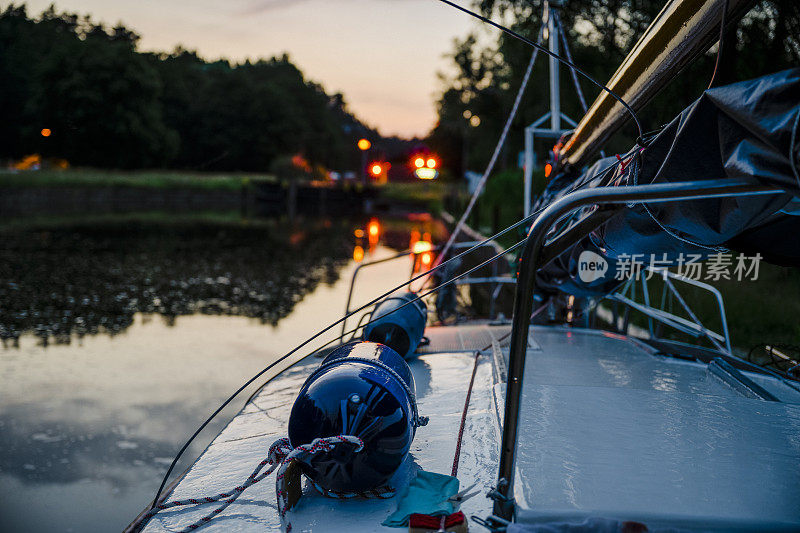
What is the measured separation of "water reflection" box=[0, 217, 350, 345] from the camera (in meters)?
11.9

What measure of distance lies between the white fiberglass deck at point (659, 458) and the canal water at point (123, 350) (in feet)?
13.5

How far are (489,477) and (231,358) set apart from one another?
7.06 meters

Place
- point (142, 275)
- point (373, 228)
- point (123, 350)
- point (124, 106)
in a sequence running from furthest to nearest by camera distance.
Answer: point (124, 106) → point (373, 228) → point (142, 275) → point (123, 350)

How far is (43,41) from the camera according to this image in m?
60.6

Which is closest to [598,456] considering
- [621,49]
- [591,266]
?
[591,266]

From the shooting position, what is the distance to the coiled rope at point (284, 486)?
267 cm

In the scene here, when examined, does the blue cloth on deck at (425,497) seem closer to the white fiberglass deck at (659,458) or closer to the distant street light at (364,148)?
the white fiberglass deck at (659,458)

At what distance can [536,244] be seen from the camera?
2100 mm

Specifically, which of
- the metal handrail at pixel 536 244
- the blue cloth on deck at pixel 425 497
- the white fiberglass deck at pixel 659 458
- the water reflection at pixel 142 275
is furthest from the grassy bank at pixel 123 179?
the metal handrail at pixel 536 244

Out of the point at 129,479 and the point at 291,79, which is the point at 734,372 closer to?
the point at 129,479

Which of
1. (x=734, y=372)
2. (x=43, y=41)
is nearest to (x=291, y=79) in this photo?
(x=43, y=41)

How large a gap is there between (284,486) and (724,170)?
7.03 ft

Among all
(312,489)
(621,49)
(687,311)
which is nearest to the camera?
(312,489)

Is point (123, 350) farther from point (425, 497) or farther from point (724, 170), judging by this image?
point (724, 170)
